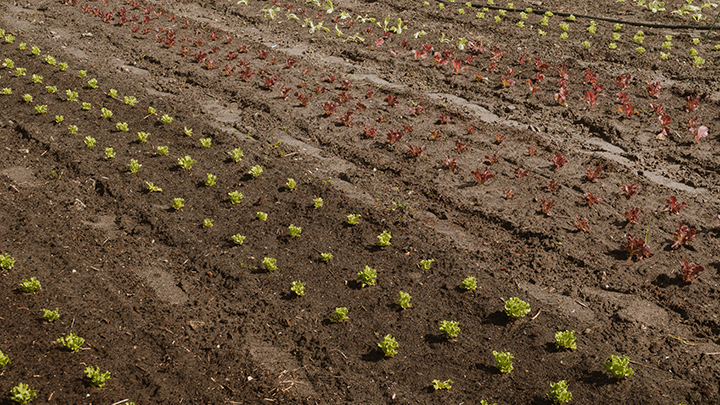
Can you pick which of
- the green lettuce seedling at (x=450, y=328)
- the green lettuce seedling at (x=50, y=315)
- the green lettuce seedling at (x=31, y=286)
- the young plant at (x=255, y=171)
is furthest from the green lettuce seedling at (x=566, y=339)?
the green lettuce seedling at (x=31, y=286)

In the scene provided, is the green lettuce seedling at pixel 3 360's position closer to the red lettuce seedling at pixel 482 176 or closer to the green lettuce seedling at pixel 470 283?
the green lettuce seedling at pixel 470 283

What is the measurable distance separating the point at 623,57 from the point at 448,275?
32.1ft

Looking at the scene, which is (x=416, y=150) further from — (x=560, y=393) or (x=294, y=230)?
(x=560, y=393)

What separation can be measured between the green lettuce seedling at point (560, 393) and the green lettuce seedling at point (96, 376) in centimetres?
436

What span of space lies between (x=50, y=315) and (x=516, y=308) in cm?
519

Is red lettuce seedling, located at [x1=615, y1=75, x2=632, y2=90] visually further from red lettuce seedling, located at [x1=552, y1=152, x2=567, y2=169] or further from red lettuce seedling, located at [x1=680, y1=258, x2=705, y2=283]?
red lettuce seedling, located at [x1=680, y1=258, x2=705, y2=283]

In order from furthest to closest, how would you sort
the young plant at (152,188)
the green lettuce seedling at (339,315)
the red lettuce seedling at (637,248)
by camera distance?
1. the young plant at (152,188)
2. the red lettuce seedling at (637,248)
3. the green lettuce seedling at (339,315)

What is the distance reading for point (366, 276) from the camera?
6055mm

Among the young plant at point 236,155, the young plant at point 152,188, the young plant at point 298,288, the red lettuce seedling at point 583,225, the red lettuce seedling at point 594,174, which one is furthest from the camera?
the young plant at point 236,155

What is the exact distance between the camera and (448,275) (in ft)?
20.8

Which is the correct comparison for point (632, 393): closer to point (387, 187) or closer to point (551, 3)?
point (387, 187)

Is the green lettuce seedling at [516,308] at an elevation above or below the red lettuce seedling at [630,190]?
below

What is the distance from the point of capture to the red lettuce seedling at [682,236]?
678cm

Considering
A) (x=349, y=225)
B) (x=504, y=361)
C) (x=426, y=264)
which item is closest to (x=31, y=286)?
(x=349, y=225)
